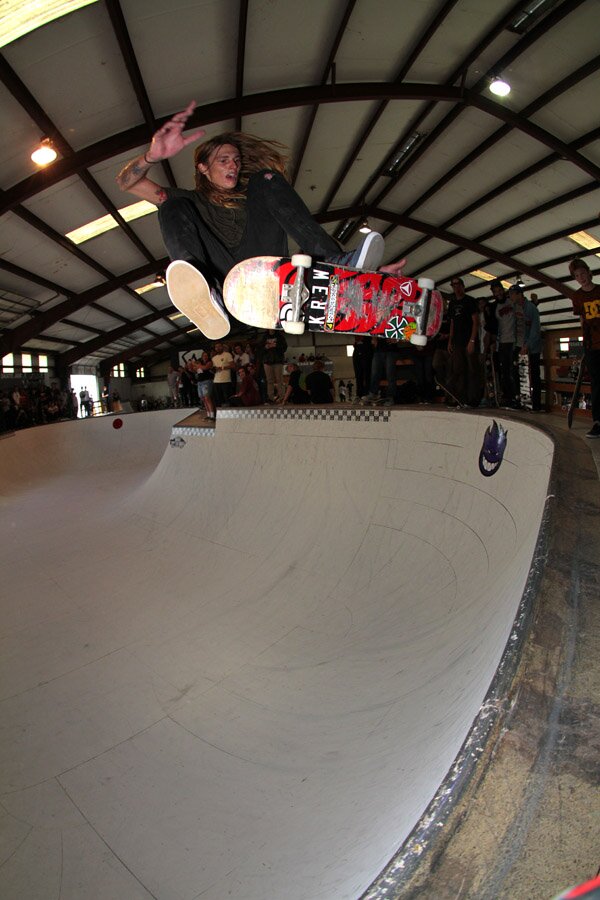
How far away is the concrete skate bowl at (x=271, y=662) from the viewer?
1.62 meters

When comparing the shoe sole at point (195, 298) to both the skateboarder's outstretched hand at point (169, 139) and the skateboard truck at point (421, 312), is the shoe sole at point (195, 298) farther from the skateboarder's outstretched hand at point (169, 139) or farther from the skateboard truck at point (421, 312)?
the skateboard truck at point (421, 312)

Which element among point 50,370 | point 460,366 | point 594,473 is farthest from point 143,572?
point 50,370

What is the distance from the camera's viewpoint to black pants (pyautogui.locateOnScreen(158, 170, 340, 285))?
2.51 m

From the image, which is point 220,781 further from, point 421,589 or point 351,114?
point 351,114

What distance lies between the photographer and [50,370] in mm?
25344

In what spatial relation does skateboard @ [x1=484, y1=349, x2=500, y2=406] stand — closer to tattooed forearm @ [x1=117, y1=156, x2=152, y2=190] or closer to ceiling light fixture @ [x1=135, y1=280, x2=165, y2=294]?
tattooed forearm @ [x1=117, y1=156, x2=152, y2=190]

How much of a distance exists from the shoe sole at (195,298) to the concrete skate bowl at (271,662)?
204 centimetres

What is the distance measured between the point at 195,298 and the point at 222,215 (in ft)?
1.65

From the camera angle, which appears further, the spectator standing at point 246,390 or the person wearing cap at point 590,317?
the spectator standing at point 246,390

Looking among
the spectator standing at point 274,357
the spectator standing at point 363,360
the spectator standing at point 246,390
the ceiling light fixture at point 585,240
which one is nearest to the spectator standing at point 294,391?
the spectator standing at point 274,357

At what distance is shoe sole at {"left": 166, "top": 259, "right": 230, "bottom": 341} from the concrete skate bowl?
6.70 feet

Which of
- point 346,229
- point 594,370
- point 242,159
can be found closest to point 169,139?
point 242,159

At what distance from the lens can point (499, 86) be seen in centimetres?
907

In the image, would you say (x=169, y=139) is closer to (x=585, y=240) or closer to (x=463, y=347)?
(x=463, y=347)
